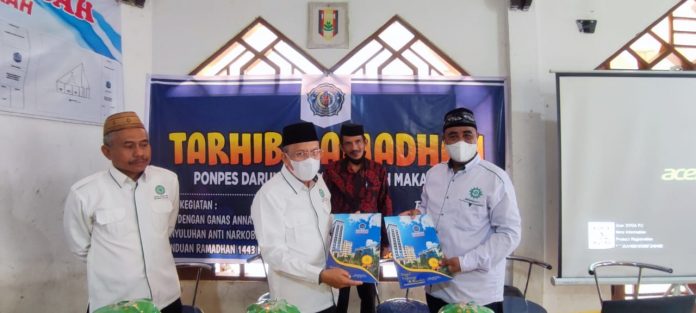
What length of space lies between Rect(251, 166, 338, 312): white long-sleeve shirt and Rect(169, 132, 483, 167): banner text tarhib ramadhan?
44.4 inches

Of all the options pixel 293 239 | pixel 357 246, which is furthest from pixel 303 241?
pixel 357 246

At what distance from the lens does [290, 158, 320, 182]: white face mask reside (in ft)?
5.47

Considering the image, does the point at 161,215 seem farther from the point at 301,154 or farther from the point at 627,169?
the point at 627,169

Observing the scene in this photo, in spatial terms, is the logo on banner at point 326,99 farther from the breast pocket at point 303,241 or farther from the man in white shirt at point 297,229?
the breast pocket at point 303,241

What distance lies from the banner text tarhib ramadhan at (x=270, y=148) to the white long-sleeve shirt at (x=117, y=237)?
3.46ft

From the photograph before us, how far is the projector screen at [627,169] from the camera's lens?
8.42ft

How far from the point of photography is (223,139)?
9.28ft

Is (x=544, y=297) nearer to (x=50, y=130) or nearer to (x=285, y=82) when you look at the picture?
(x=285, y=82)

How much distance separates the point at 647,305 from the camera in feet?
4.64

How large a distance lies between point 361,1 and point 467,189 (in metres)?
1.76

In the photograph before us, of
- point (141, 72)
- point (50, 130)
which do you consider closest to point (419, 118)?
point (141, 72)

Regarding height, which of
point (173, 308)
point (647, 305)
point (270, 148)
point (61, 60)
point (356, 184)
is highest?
point (61, 60)

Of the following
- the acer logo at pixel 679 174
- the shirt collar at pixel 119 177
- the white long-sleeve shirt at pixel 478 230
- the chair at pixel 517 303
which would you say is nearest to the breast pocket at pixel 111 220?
the shirt collar at pixel 119 177

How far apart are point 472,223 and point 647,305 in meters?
0.64
